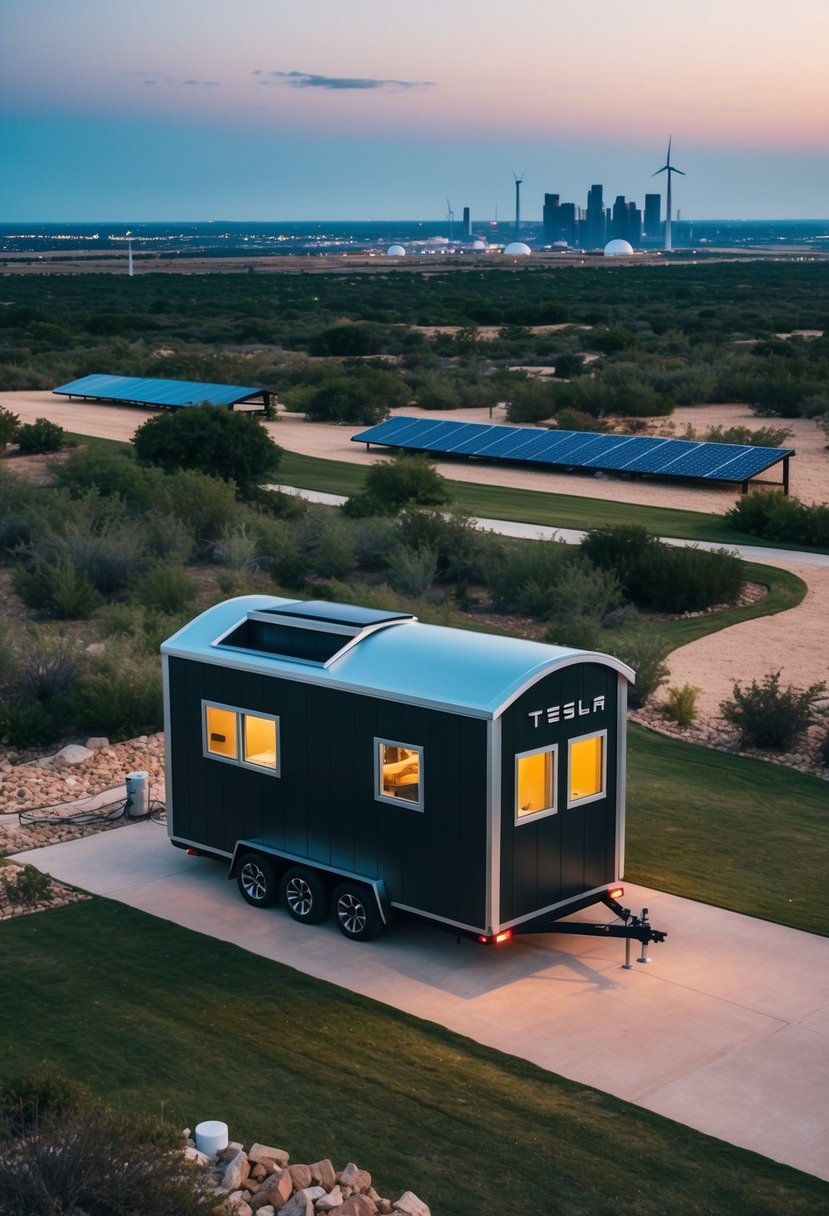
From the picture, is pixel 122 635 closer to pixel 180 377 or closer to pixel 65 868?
pixel 65 868

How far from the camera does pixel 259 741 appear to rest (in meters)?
12.4

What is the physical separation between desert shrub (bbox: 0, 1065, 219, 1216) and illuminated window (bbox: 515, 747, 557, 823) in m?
4.21

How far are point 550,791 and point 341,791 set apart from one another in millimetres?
1601

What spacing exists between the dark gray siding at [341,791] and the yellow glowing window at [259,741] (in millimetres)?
105

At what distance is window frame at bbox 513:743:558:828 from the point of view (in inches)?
429

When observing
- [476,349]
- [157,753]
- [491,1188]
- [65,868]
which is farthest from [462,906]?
[476,349]

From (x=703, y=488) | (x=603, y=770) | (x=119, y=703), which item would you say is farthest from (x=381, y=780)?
(x=703, y=488)

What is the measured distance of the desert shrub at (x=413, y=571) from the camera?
915 inches

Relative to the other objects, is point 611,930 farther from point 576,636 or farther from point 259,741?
point 576,636

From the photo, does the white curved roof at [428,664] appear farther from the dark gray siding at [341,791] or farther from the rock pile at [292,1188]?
the rock pile at [292,1188]

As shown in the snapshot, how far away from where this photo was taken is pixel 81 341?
227 ft

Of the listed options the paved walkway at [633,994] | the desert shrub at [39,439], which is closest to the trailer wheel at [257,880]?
the paved walkway at [633,994]

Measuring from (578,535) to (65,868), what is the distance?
639 inches

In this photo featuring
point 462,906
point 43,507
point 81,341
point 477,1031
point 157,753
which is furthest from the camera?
point 81,341
